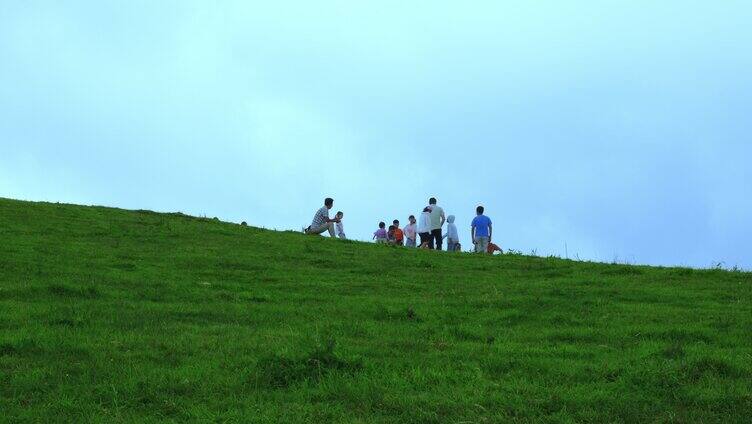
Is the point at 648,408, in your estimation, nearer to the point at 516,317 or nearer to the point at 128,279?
the point at 516,317

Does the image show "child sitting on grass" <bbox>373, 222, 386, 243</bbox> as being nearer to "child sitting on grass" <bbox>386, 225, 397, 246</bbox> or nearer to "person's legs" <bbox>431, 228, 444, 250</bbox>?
"child sitting on grass" <bbox>386, 225, 397, 246</bbox>

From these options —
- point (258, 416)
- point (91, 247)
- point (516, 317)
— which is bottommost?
point (258, 416)

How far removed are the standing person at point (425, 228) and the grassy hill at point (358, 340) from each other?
9.50 m

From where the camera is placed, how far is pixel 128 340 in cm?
1458

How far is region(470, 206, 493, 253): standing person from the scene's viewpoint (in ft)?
113

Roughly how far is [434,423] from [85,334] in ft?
22.0

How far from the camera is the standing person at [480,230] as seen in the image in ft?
113

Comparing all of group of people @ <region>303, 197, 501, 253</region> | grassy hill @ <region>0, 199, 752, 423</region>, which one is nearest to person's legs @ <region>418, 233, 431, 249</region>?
group of people @ <region>303, 197, 501, 253</region>

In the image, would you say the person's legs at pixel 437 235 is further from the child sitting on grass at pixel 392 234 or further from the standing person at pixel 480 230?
the child sitting on grass at pixel 392 234

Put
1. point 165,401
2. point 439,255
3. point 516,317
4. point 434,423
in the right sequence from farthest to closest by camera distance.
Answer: point 439,255
point 516,317
point 165,401
point 434,423

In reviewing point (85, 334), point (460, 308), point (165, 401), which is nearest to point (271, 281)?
point (460, 308)

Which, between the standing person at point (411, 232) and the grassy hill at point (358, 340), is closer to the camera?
the grassy hill at point (358, 340)

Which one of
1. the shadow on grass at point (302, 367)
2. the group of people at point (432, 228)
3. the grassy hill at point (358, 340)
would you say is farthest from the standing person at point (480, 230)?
the shadow on grass at point (302, 367)

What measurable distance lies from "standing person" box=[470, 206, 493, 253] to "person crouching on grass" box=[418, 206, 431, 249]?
7.76 feet
